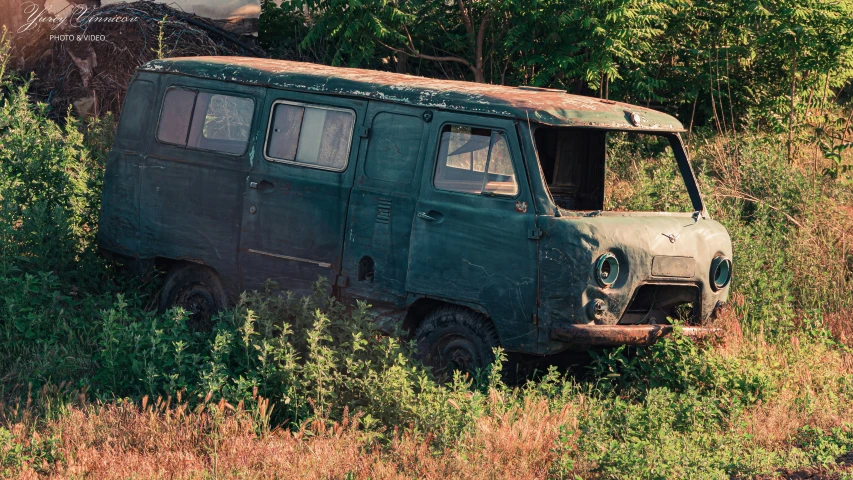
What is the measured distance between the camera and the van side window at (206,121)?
7.58 meters

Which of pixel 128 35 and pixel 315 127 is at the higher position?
pixel 128 35

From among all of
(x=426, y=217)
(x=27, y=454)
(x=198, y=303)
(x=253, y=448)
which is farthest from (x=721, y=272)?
(x=27, y=454)

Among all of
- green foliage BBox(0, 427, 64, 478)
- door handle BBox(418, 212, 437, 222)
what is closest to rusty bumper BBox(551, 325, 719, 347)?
door handle BBox(418, 212, 437, 222)

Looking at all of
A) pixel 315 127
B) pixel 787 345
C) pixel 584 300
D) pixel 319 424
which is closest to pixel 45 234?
pixel 315 127

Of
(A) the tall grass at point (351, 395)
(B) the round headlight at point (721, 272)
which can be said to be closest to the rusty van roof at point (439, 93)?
(B) the round headlight at point (721, 272)

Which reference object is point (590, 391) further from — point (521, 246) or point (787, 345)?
point (787, 345)

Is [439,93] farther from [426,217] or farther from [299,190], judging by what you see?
[299,190]

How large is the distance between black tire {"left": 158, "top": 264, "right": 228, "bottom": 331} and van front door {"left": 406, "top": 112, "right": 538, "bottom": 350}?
1942 millimetres

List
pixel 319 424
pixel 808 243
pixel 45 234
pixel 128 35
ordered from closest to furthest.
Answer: pixel 319 424 < pixel 45 234 < pixel 808 243 < pixel 128 35

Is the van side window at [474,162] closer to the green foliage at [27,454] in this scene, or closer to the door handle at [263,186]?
the door handle at [263,186]

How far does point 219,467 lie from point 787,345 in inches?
187

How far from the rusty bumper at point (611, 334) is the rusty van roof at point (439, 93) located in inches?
53.9

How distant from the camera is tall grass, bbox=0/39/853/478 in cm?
522

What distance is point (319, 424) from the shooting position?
18.2 feet
